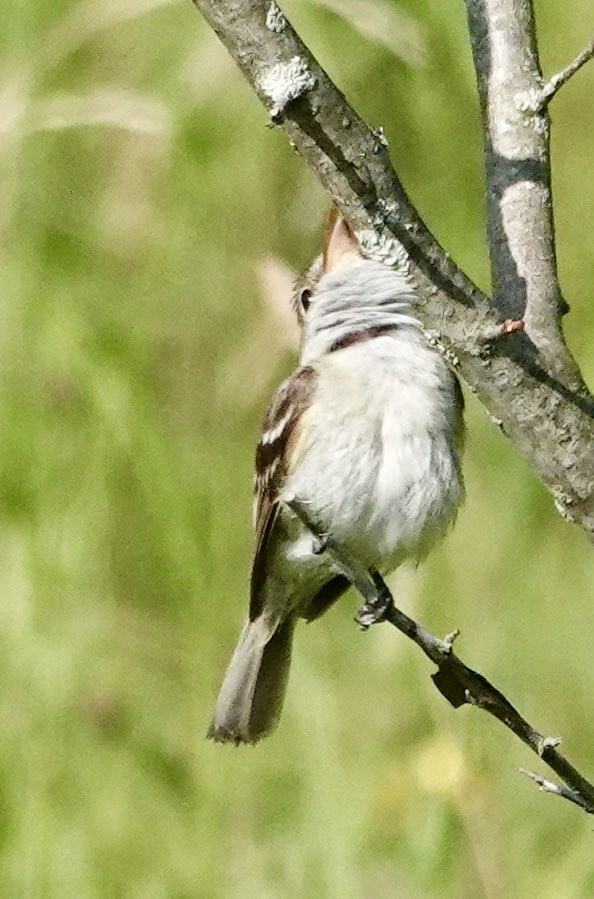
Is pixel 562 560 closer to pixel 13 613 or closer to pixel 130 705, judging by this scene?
pixel 130 705

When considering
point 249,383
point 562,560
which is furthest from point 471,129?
point 562,560

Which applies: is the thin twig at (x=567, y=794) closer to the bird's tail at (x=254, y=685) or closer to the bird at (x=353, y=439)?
the bird at (x=353, y=439)

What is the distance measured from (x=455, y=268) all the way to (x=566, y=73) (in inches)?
11.0

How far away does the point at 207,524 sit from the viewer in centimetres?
282

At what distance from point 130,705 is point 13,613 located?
384 millimetres

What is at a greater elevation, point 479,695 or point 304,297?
point 304,297

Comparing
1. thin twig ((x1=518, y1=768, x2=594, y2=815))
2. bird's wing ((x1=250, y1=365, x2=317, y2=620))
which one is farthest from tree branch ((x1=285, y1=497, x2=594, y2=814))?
bird's wing ((x1=250, y1=365, x2=317, y2=620))

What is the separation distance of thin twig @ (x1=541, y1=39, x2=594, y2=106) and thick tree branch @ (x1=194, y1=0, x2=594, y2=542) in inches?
1.5

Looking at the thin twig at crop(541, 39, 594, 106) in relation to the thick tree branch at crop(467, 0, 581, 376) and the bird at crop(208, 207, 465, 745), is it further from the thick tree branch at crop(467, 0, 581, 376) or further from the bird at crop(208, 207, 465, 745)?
the bird at crop(208, 207, 465, 745)

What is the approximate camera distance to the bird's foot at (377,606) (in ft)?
4.73

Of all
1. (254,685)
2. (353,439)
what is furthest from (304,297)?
(254,685)

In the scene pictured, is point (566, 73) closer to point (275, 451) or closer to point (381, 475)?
point (381, 475)

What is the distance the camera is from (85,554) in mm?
2898

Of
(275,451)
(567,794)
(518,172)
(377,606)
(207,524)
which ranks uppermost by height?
(207,524)
